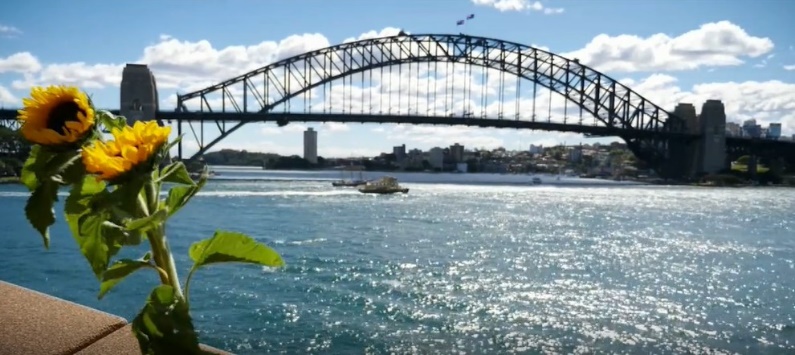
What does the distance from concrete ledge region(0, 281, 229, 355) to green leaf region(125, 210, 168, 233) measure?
0.58 m

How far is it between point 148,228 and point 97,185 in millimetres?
102

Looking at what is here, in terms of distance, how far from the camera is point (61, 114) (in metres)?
0.81

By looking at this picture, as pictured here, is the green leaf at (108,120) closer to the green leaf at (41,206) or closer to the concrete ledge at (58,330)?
the green leaf at (41,206)

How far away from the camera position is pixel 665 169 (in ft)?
213

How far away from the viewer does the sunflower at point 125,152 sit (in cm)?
70

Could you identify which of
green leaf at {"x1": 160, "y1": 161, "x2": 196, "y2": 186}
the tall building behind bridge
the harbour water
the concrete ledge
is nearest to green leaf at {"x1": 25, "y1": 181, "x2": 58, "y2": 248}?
green leaf at {"x1": 160, "y1": 161, "x2": 196, "y2": 186}

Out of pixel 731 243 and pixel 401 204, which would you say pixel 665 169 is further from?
pixel 731 243

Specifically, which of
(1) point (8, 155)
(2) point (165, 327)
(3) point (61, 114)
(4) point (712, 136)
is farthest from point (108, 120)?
(4) point (712, 136)

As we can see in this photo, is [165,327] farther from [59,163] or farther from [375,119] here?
[375,119]

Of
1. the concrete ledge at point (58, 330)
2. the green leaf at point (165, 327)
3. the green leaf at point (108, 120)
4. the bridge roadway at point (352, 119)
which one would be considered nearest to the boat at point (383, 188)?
the bridge roadway at point (352, 119)

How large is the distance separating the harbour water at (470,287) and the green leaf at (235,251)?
6.80m

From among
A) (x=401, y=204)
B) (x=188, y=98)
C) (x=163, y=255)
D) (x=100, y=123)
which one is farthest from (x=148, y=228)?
(x=188, y=98)

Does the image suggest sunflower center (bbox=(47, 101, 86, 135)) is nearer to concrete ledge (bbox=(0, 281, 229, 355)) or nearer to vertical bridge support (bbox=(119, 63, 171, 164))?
concrete ledge (bbox=(0, 281, 229, 355))

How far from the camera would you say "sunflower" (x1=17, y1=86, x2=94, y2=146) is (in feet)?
2.53
